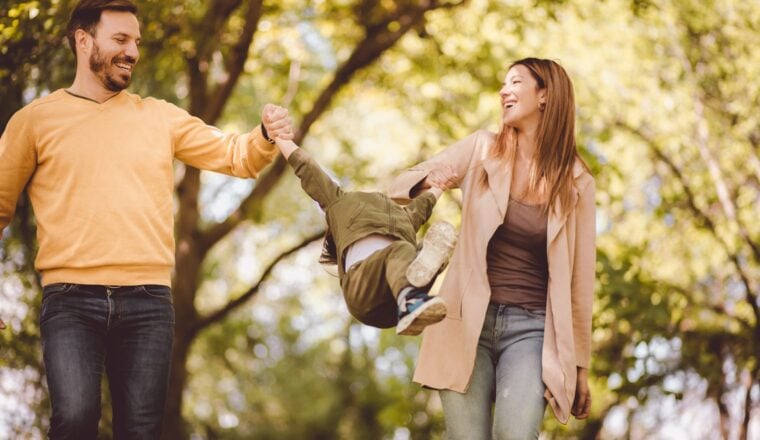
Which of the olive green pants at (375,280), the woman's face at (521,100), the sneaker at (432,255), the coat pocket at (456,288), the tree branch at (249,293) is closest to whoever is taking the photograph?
the sneaker at (432,255)

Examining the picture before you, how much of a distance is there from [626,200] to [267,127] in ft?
30.8

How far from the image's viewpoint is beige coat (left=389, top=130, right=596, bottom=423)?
3869mm

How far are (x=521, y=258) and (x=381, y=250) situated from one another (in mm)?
665

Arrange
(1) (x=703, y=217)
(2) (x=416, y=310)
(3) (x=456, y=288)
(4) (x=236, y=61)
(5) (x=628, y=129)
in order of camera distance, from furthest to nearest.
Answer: (5) (x=628, y=129)
(1) (x=703, y=217)
(4) (x=236, y=61)
(3) (x=456, y=288)
(2) (x=416, y=310)

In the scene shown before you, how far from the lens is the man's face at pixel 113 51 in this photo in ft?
12.5

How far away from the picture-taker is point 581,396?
4.12m

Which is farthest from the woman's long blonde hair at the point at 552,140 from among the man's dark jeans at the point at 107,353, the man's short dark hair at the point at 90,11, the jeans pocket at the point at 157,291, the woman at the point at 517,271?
the man's short dark hair at the point at 90,11

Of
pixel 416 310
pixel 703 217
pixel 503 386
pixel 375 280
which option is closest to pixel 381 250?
pixel 375 280

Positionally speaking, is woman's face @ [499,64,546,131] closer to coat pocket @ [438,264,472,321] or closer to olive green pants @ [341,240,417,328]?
coat pocket @ [438,264,472,321]

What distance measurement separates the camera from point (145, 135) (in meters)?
3.86

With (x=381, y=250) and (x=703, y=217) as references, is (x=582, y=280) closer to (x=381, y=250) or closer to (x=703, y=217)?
(x=381, y=250)

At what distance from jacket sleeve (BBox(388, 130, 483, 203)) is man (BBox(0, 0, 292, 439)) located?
3.17 feet

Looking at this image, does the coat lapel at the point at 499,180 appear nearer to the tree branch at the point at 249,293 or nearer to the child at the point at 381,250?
the child at the point at 381,250

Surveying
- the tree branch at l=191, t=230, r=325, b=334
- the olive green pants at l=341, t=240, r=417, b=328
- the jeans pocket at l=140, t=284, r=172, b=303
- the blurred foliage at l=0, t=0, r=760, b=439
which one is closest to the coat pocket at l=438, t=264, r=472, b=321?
the olive green pants at l=341, t=240, r=417, b=328
